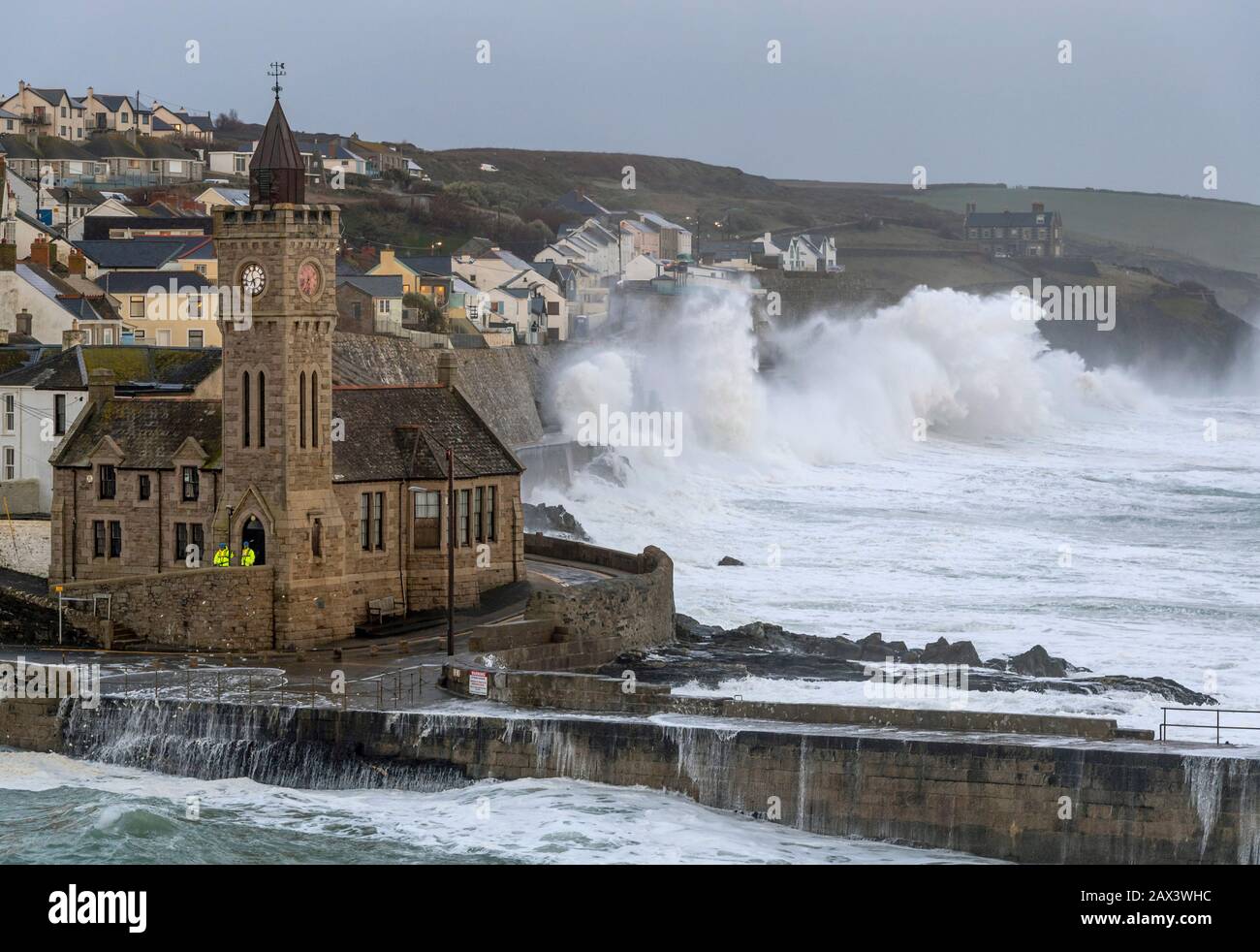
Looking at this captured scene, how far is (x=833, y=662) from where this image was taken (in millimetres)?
39531

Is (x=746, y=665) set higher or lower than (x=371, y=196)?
lower

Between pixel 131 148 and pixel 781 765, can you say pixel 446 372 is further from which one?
pixel 131 148

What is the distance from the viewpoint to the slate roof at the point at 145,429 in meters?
39.8

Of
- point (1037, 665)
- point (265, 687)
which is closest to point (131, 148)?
point (1037, 665)

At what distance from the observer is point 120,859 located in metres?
27.9

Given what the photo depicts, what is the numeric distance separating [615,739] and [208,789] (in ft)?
19.3

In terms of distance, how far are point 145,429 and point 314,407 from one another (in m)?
4.61

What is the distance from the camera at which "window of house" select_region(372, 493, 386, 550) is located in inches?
1550

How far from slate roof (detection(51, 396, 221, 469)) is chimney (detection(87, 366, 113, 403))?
0.17m

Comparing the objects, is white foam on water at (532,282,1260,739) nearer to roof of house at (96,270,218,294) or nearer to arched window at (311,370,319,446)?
arched window at (311,370,319,446)

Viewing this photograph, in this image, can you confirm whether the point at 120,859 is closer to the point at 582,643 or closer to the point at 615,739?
the point at 615,739

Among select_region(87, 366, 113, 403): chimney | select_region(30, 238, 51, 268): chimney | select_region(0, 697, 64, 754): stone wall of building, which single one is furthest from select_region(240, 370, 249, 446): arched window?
select_region(30, 238, 51, 268): chimney

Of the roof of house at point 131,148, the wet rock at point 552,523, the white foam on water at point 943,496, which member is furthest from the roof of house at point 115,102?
the wet rock at point 552,523
